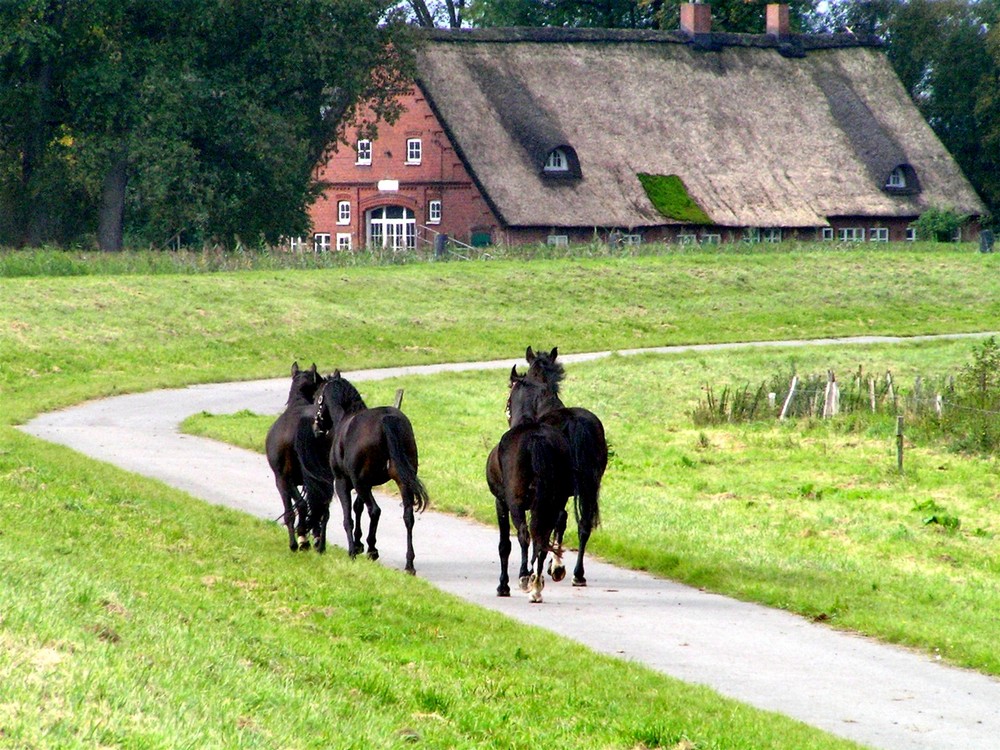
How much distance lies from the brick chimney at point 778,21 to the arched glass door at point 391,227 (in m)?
23.7

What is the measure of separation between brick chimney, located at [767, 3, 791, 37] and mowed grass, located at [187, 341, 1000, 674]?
51.1 meters

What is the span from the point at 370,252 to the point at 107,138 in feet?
33.8

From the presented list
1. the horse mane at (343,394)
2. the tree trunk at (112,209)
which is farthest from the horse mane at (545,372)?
the tree trunk at (112,209)

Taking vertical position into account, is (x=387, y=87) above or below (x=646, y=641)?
above

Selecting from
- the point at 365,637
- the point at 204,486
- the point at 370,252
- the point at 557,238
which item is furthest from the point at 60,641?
the point at 557,238

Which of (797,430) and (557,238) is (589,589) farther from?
(557,238)

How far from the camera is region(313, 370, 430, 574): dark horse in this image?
1438cm

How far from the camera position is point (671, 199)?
7125 cm

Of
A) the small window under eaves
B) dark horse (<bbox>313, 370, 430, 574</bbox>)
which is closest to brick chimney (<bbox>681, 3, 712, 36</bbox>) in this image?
the small window under eaves

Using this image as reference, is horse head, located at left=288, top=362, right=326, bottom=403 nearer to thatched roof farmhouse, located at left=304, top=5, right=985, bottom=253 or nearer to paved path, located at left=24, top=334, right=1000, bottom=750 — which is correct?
paved path, located at left=24, top=334, right=1000, bottom=750

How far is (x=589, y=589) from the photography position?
14273mm

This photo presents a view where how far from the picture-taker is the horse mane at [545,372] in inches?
606

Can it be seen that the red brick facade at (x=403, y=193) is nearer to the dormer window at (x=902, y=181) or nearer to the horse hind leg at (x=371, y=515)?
the dormer window at (x=902, y=181)

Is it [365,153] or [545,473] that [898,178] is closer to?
[365,153]
